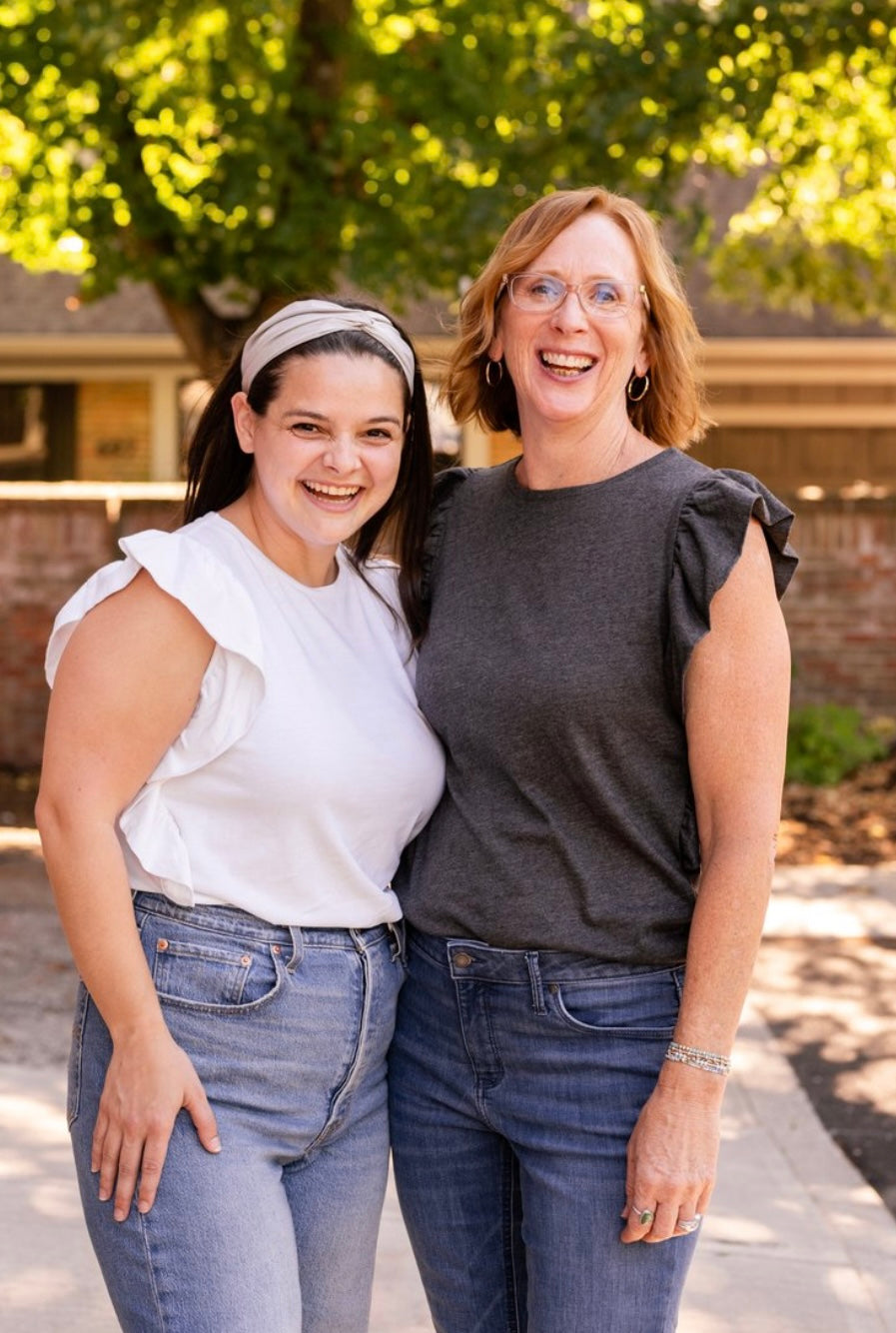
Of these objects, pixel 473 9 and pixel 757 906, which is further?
pixel 473 9

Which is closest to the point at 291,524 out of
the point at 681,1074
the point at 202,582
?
the point at 202,582

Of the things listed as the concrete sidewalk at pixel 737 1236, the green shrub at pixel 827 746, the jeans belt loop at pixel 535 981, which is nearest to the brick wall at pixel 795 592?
the green shrub at pixel 827 746

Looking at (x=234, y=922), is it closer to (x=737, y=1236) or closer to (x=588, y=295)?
(x=588, y=295)

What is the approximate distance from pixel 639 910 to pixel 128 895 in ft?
2.30

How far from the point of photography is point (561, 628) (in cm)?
233

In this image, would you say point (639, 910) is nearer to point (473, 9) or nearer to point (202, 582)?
point (202, 582)

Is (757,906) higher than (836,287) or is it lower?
lower

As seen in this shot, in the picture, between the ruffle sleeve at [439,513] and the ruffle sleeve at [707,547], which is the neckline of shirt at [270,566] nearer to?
the ruffle sleeve at [439,513]

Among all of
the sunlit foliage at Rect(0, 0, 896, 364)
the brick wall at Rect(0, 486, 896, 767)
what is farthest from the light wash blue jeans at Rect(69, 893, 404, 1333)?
the brick wall at Rect(0, 486, 896, 767)

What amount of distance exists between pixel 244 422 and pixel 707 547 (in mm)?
752

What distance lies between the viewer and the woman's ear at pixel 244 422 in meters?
2.49

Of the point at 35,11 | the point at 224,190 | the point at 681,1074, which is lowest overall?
the point at 681,1074

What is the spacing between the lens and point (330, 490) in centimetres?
243

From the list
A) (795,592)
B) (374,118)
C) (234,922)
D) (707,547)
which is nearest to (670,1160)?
(234,922)
